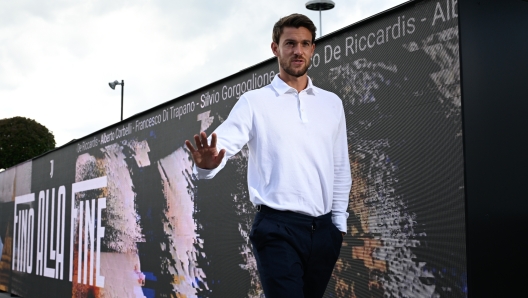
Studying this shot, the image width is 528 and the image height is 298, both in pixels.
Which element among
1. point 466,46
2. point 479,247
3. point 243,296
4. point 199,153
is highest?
point 466,46

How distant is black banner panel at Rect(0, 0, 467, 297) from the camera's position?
3.90 m

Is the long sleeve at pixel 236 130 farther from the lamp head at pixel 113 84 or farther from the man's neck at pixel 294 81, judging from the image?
the lamp head at pixel 113 84

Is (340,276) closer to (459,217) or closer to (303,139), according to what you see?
(459,217)

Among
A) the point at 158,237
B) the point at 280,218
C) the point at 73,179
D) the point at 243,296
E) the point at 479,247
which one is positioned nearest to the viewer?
the point at 280,218

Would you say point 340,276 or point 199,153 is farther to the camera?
point 340,276

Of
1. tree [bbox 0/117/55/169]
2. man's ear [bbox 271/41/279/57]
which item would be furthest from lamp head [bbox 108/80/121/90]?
man's ear [bbox 271/41/279/57]

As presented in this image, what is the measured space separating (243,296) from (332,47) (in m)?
2.12

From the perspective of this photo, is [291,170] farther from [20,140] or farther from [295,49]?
[20,140]

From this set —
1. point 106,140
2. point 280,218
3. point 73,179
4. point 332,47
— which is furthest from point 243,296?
point 73,179

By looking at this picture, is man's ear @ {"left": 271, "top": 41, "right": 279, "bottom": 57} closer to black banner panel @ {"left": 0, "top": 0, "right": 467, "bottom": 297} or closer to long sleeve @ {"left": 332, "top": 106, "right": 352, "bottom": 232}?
black banner panel @ {"left": 0, "top": 0, "right": 467, "bottom": 297}

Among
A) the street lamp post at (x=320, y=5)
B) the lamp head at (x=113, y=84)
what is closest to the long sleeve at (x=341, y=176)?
the street lamp post at (x=320, y=5)

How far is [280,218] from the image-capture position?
118 inches

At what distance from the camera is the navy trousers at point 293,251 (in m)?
2.92

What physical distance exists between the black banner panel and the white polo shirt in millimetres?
101
